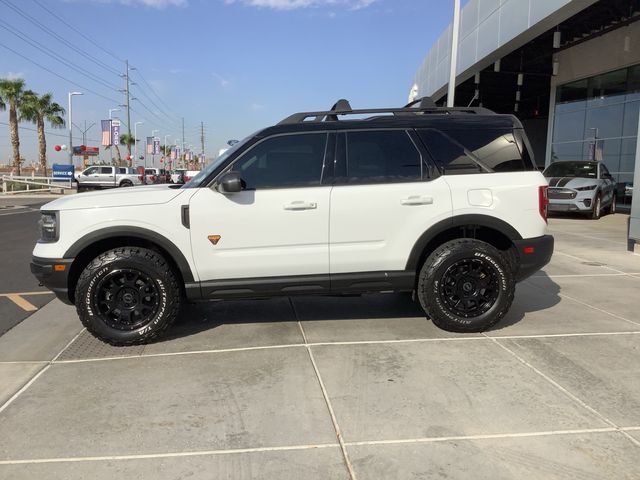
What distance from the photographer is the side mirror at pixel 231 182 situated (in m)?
4.40

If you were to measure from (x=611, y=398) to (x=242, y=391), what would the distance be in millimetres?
2558

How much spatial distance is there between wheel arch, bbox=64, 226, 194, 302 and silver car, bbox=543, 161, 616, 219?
13180 millimetres

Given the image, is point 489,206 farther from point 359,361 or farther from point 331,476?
point 331,476

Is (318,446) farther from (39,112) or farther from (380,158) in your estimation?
(39,112)

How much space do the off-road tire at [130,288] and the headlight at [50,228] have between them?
385mm

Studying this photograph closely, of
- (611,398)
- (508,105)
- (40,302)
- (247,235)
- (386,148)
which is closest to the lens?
(611,398)

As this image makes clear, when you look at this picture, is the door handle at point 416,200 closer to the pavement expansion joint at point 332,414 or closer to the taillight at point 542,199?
the taillight at point 542,199

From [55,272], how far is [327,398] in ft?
8.57

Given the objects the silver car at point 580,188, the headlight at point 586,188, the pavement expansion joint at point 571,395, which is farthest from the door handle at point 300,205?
the headlight at point 586,188

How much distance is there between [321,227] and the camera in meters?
4.66

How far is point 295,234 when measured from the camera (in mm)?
4645

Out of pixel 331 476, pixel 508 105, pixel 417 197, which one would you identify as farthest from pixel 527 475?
pixel 508 105

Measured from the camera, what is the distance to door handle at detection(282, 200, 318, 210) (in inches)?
181

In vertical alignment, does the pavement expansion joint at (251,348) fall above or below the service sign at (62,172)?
below
